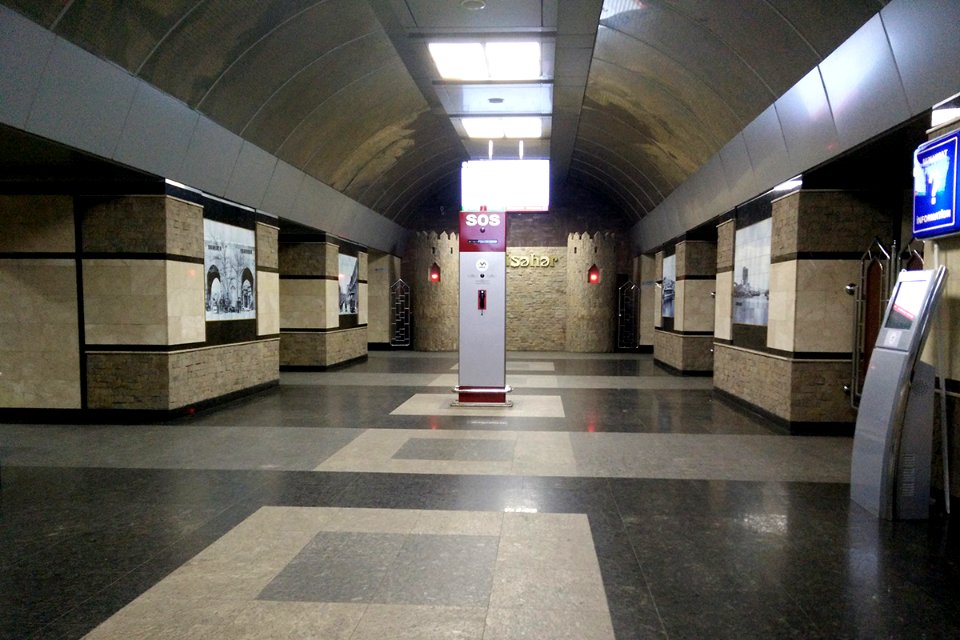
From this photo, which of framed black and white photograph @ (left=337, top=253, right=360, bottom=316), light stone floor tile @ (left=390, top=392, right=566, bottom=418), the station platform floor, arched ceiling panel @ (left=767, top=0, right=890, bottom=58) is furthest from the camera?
framed black and white photograph @ (left=337, top=253, right=360, bottom=316)

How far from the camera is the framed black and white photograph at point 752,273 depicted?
8.47 meters

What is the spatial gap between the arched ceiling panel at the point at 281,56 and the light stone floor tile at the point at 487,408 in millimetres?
4761

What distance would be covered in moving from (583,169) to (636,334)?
18.3 feet

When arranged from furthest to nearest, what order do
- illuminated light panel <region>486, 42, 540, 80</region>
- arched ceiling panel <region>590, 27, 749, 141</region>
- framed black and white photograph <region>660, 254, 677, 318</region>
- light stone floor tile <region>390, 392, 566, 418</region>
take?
1. framed black and white photograph <region>660, 254, 677, 318</region>
2. light stone floor tile <region>390, 392, 566, 418</region>
3. illuminated light panel <region>486, 42, 540, 80</region>
4. arched ceiling panel <region>590, 27, 749, 141</region>

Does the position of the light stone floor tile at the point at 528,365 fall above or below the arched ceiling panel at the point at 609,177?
below

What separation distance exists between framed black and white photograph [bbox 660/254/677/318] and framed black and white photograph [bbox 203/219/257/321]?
9495 mm

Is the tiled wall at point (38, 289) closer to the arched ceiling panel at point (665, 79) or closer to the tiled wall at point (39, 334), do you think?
the tiled wall at point (39, 334)

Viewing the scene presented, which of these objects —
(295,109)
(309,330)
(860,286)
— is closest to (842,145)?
(860,286)

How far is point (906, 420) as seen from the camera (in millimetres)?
4598

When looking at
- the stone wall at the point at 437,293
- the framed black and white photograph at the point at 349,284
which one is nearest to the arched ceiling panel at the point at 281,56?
the framed black and white photograph at the point at 349,284

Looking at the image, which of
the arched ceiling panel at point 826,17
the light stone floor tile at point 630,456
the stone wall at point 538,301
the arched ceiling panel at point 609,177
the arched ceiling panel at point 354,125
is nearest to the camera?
the arched ceiling panel at point 826,17

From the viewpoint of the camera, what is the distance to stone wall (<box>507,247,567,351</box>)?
20.2m

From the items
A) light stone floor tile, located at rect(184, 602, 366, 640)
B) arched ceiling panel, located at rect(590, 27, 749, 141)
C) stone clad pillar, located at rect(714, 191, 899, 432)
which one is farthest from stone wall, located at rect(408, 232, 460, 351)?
light stone floor tile, located at rect(184, 602, 366, 640)

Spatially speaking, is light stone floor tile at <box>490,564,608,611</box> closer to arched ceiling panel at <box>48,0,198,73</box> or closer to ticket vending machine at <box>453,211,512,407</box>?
ticket vending machine at <box>453,211,512,407</box>
